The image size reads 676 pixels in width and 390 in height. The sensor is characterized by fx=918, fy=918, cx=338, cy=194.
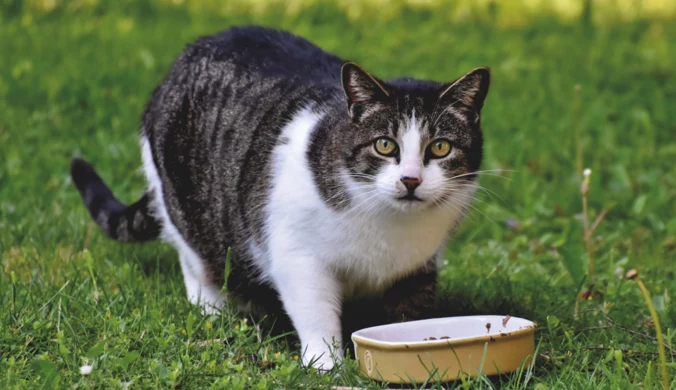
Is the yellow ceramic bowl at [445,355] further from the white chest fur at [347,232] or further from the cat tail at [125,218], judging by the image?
the cat tail at [125,218]

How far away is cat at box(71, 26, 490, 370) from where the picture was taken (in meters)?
2.86

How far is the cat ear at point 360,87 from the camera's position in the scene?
283cm

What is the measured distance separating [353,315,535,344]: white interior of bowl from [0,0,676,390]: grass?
138 millimetres

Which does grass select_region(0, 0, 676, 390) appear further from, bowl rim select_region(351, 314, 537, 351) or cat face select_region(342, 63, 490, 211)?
cat face select_region(342, 63, 490, 211)

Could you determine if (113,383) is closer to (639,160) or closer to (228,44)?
(228,44)

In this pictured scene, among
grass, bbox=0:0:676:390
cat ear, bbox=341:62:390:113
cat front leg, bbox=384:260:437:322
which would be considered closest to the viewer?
grass, bbox=0:0:676:390

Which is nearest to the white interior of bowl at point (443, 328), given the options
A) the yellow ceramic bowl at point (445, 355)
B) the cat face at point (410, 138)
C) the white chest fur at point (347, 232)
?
the yellow ceramic bowl at point (445, 355)

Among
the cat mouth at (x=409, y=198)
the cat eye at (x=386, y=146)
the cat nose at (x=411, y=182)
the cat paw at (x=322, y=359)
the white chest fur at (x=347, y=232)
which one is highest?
the cat eye at (x=386, y=146)

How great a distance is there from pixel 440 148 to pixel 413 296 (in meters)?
0.59

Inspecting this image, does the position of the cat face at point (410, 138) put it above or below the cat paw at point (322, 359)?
above

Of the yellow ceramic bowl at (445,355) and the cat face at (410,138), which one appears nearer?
the yellow ceramic bowl at (445,355)

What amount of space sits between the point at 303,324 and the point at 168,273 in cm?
95

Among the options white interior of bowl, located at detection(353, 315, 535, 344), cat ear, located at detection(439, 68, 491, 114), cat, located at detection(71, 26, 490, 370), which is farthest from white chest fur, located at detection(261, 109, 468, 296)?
cat ear, located at detection(439, 68, 491, 114)

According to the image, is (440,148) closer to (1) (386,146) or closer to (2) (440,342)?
(1) (386,146)
